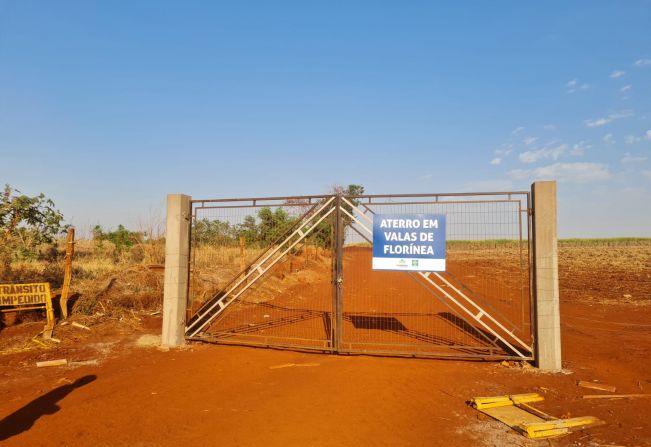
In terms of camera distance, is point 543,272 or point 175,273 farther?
point 175,273

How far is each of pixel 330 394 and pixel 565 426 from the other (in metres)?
2.72

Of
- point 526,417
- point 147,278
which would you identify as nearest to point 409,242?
point 526,417

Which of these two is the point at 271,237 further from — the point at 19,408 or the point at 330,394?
the point at 19,408

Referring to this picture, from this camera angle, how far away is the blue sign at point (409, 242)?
6945mm

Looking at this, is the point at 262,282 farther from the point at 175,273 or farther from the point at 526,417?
the point at 526,417

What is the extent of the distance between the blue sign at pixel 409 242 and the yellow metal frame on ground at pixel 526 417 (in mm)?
2267

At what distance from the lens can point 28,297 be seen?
28.6 ft

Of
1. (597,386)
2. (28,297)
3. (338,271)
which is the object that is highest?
(338,271)

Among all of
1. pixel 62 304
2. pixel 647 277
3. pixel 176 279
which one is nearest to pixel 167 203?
pixel 176 279

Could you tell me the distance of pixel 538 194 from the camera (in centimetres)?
670

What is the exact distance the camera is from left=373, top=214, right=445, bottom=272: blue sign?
6.95 meters

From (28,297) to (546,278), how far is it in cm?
1008

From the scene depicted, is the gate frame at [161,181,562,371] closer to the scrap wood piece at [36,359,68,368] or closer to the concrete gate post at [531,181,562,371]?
the concrete gate post at [531,181,562,371]

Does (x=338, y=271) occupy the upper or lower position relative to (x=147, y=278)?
upper
